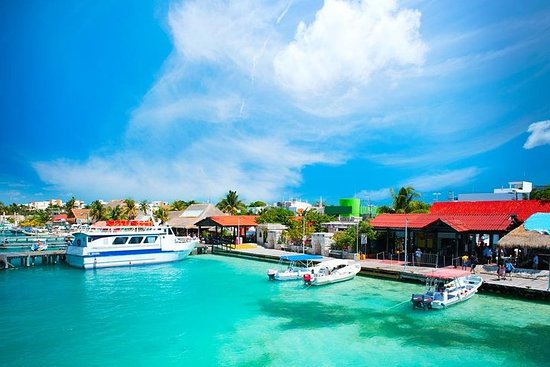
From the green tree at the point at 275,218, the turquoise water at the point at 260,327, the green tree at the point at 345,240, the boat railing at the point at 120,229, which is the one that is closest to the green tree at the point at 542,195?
the green tree at the point at 345,240

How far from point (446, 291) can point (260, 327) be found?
1050 cm

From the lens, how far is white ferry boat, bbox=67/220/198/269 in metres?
36.4

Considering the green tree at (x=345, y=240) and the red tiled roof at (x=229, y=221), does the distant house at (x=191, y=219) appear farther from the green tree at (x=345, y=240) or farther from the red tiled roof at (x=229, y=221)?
the green tree at (x=345, y=240)

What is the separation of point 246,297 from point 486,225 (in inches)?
753

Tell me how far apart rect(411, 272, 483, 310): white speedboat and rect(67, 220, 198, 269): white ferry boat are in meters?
27.0

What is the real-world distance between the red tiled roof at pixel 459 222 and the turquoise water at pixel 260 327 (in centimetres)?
587

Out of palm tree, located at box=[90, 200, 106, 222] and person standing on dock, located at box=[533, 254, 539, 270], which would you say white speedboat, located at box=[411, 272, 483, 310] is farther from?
palm tree, located at box=[90, 200, 106, 222]

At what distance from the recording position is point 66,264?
39.7 meters

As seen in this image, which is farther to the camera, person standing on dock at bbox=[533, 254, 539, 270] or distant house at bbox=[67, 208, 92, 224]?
distant house at bbox=[67, 208, 92, 224]

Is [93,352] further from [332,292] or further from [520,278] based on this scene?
[520,278]

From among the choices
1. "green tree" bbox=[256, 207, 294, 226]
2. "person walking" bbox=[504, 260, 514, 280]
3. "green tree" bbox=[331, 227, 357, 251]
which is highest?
"green tree" bbox=[256, 207, 294, 226]

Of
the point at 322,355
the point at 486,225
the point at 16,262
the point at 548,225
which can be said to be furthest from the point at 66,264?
the point at 548,225

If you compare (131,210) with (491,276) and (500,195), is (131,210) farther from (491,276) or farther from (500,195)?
(491,276)

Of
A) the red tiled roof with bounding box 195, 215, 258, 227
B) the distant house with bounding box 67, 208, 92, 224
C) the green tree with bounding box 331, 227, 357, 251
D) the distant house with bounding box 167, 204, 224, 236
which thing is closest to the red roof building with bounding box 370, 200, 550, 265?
the green tree with bounding box 331, 227, 357, 251
